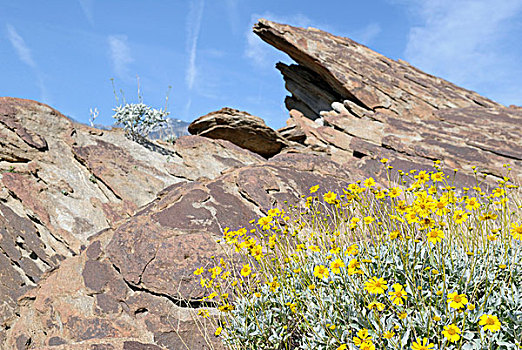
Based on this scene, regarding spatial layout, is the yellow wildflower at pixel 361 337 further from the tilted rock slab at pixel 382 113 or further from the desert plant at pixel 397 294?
the tilted rock slab at pixel 382 113

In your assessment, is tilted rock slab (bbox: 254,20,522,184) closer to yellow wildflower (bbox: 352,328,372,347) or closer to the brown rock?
the brown rock

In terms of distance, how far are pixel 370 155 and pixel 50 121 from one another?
24.2ft

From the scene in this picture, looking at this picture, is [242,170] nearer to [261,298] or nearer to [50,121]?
[261,298]

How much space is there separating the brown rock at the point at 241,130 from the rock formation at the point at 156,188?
0.04 metres

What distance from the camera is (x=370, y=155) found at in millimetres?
8602

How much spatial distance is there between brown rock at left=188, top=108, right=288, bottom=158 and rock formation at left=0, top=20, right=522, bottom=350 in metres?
0.04

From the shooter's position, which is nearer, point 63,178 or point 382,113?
point 63,178

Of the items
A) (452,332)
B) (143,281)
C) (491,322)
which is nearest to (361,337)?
(452,332)

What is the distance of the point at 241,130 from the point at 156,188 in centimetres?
516

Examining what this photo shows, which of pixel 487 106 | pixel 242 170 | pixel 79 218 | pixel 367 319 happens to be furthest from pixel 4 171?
pixel 487 106

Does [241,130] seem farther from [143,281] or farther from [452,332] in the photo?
[452,332]

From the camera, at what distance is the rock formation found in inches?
160

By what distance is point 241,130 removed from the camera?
12453 mm

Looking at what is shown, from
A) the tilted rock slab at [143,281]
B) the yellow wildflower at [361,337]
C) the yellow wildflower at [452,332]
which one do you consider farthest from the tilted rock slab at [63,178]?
the yellow wildflower at [452,332]
